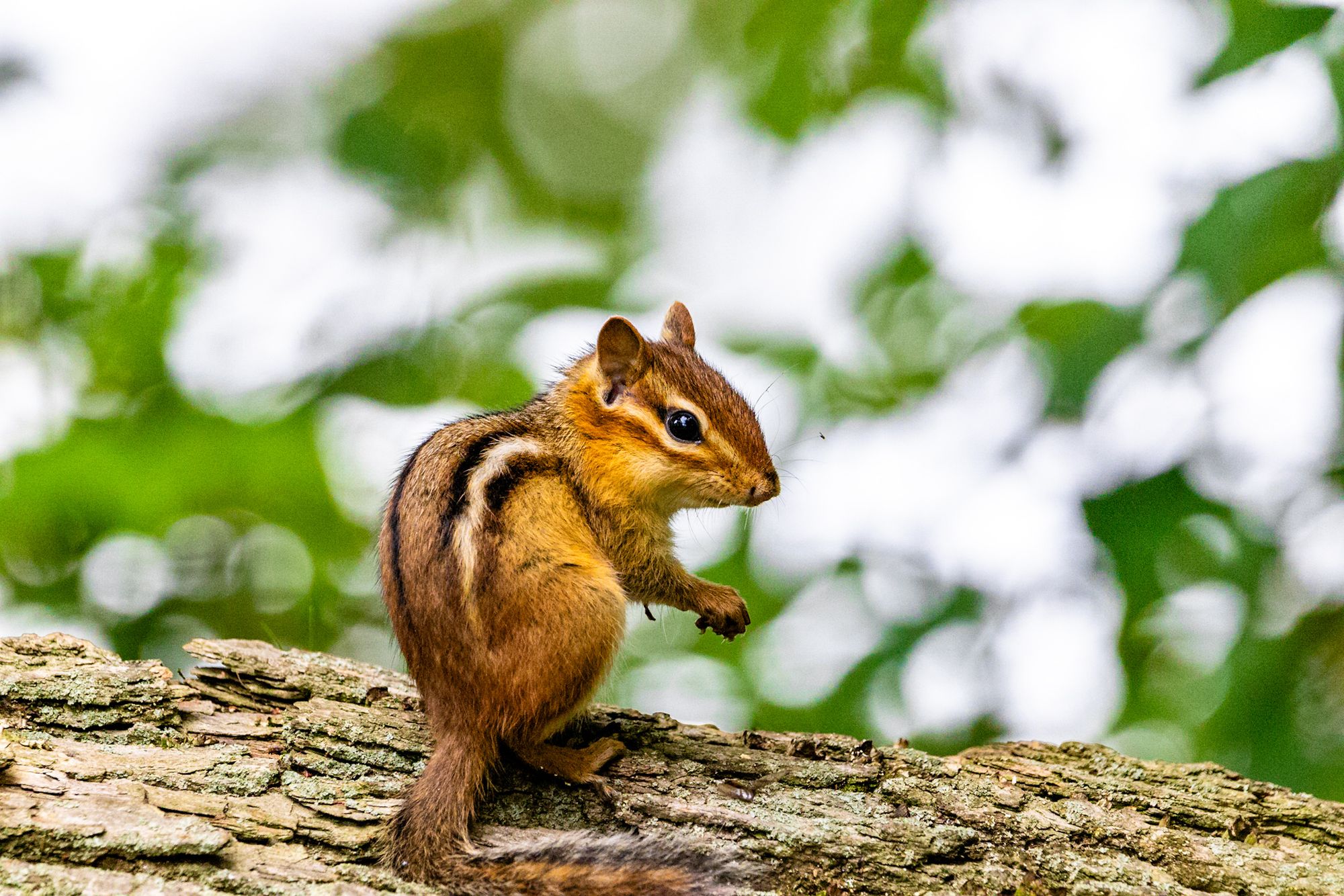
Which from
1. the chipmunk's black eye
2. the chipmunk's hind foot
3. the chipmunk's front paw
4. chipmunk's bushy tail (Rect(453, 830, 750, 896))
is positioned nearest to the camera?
chipmunk's bushy tail (Rect(453, 830, 750, 896))

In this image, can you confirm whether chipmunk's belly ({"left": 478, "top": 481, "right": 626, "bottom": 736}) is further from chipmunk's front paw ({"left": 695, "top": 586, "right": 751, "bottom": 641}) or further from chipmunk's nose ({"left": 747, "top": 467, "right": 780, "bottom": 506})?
chipmunk's nose ({"left": 747, "top": 467, "right": 780, "bottom": 506})

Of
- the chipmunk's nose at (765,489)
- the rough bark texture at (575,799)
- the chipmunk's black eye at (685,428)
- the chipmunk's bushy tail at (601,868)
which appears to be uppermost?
the chipmunk's black eye at (685,428)

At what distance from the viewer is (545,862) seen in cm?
240

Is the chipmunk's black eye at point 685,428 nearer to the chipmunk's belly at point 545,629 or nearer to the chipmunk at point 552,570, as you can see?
the chipmunk at point 552,570

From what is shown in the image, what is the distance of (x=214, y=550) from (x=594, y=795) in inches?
88.2

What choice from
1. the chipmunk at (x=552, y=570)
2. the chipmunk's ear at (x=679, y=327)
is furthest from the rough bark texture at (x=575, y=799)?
the chipmunk's ear at (x=679, y=327)

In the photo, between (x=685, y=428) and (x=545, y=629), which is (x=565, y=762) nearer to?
(x=545, y=629)

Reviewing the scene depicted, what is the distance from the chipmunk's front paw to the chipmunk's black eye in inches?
21.2

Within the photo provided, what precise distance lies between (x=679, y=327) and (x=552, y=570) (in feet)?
5.08

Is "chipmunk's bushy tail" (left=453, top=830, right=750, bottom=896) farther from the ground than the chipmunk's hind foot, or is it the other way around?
the chipmunk's hind foot

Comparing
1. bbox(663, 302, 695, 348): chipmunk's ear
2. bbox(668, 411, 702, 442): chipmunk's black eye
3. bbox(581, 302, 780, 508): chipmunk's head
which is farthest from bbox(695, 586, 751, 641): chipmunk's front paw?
bbox(663, 302, 695, 348): chipmunk's ear

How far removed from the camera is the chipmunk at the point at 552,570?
242cm

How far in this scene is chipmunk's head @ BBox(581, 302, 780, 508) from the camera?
3359 millimetres

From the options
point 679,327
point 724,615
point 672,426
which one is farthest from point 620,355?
point 724,615
